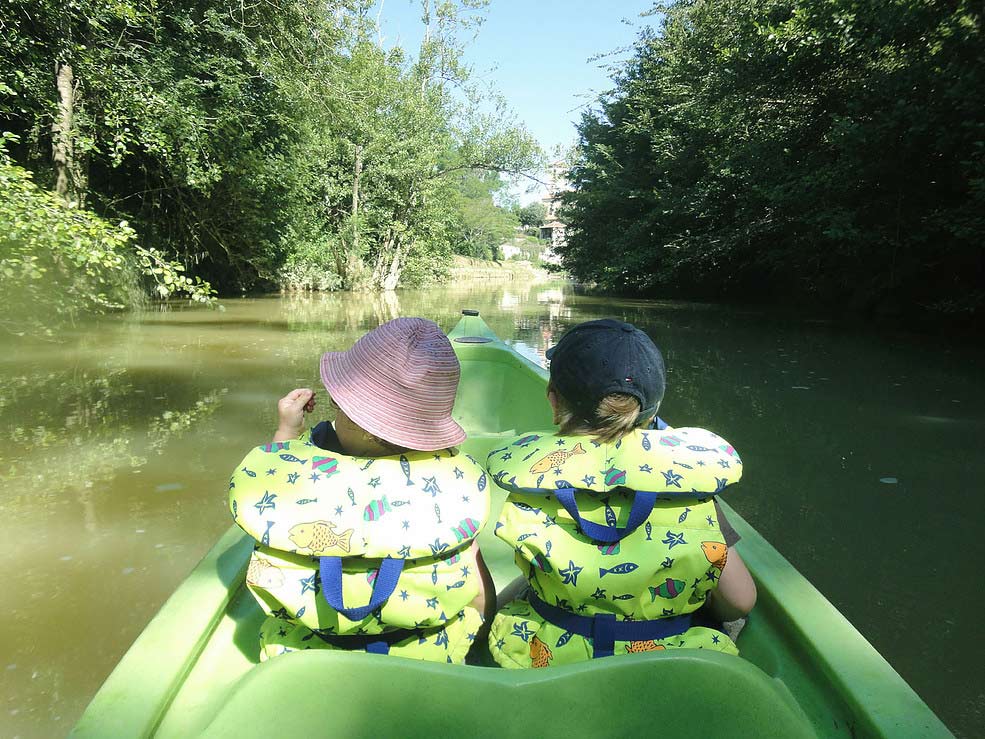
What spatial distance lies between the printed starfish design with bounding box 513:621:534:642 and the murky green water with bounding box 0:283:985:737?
54.0 inches

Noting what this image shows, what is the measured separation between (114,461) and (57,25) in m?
5.59

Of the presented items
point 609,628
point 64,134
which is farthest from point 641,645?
point 64,134

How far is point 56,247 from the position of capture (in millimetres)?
5398

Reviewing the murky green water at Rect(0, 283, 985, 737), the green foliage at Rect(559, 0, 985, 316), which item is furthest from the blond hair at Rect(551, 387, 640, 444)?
the green foliage at Rect(559, 0, 985, 316)

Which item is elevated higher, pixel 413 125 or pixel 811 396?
pixel 413 125

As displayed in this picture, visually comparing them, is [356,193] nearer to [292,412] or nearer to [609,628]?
[292,412]

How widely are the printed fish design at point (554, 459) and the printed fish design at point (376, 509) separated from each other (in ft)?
0.96

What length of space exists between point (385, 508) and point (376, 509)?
0.05 feet

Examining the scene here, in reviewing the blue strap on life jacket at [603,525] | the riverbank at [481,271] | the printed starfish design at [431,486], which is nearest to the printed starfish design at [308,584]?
the printed starfish design at [431,486]

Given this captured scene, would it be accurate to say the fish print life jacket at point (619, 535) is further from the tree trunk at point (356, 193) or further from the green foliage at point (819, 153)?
the tree trunk at point (356, 193)

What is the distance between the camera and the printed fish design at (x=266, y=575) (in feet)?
4.11

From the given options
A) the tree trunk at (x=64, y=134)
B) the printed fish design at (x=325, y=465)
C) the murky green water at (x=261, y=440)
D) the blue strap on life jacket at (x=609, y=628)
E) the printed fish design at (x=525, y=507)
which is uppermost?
the tree trunk at (x=64, y=134)

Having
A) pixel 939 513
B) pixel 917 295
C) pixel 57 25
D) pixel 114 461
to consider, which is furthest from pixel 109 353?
pixel 917 295

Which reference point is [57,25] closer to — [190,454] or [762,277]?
[190,454]
